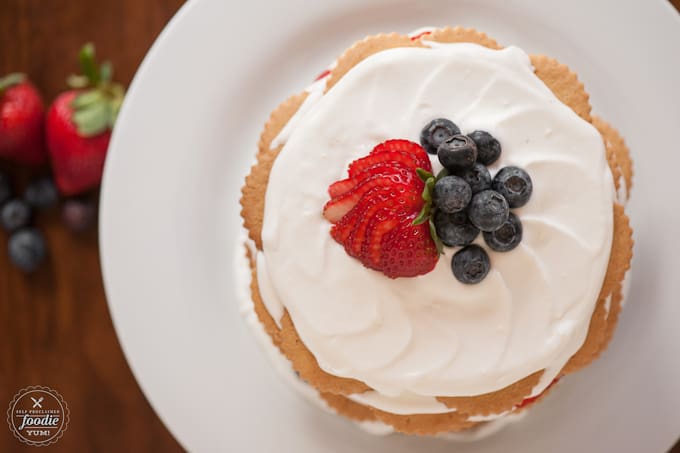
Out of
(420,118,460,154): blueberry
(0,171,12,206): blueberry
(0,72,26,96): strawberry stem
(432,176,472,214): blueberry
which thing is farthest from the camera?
(0,171,12,206): blueberry

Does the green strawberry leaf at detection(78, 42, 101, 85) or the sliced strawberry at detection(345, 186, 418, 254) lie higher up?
the sliced strawberry at detection(345, 186, 418, 254)

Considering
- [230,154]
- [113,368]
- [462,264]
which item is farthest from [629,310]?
[113,368]

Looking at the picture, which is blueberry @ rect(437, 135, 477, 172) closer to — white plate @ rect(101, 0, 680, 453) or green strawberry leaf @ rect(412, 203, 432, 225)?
green strawberry leaf @ rect(412, 203, 432, 225)

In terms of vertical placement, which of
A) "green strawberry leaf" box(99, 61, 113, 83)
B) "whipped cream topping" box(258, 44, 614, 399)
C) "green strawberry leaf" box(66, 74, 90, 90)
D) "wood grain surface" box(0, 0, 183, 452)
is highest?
"whipped cream topping" box(258, 44, 614, 399)

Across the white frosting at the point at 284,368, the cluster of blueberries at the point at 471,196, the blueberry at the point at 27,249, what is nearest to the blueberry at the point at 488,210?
the cluster of blueberries at the point at 471,196

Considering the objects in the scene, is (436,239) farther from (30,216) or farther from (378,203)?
(30,216)

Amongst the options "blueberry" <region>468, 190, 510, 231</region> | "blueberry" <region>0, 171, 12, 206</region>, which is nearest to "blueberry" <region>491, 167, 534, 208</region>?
"blueberry" <region>468, 190, 510, 231</region>

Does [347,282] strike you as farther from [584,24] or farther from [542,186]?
[584,24]

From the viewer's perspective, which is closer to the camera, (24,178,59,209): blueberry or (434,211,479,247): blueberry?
(434,211,479,247): blueberry
